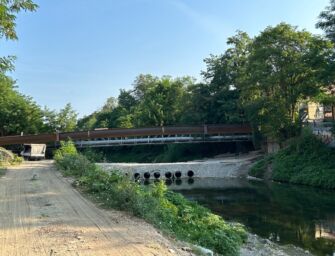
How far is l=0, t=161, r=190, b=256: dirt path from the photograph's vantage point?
26.9 ft

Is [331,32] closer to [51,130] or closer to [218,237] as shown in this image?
[218,237]

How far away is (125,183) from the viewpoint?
1385cm

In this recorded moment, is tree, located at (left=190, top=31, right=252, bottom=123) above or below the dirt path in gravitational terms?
above

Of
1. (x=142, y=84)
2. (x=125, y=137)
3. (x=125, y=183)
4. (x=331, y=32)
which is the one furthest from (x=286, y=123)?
(x=142, y=84)

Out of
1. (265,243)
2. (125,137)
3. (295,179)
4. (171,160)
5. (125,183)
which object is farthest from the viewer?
(171,160)

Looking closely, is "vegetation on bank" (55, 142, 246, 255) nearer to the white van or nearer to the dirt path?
the dirt path

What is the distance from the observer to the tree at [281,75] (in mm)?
37812

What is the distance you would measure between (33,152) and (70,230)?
43.2 meters

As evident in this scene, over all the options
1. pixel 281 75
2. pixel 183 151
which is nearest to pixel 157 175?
pixel 281 75

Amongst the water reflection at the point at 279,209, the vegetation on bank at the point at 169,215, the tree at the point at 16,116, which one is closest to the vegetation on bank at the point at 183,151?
the tree at the point at 16,116

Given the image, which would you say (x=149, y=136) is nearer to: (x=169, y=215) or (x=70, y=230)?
(x=169, y=215)

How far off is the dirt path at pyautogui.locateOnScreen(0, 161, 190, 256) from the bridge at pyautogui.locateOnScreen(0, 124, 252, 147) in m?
39.7

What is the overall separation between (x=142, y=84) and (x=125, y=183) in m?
78.4

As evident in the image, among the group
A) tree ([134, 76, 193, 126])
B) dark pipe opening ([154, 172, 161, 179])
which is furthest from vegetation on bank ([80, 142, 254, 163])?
dark pipe opening ([154, 172, 161, 179])
